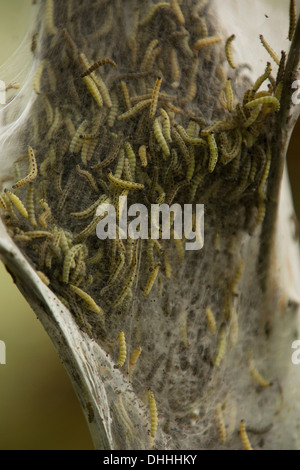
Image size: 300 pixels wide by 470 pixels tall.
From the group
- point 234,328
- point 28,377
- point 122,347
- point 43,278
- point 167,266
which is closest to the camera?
point 43,278

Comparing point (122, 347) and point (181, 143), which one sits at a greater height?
point (181, 143)

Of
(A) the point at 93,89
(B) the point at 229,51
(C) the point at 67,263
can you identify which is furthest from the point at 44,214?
(B) the point at 229,51

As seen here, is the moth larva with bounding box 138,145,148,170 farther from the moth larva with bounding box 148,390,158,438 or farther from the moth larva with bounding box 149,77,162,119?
the moth larva with bounding box 148,390,158,438

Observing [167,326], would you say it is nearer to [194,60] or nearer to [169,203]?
[169,203]

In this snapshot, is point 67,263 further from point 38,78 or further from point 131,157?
point 38,78

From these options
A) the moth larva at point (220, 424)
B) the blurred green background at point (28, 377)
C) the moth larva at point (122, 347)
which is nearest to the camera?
the moth larva at point (122, 347)

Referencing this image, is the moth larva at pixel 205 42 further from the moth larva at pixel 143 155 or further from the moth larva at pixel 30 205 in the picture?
the moth larva at pixel 30 205

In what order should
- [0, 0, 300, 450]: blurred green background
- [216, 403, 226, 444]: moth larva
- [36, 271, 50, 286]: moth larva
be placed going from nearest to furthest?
[36, 271, 50, 286]: moth larva
[216, 403, 226, 444]: moth larva
[0, 0, 300, 450]: blurred green background

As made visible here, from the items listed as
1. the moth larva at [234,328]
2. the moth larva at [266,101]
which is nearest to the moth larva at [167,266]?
the moth larva at [234,328]

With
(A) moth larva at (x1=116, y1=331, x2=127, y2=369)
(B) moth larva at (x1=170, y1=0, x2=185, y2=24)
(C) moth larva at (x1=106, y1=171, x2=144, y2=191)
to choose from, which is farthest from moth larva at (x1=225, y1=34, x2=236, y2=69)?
(A) moth larva at (x1=116, y1=331, x2=127, y2=369)
